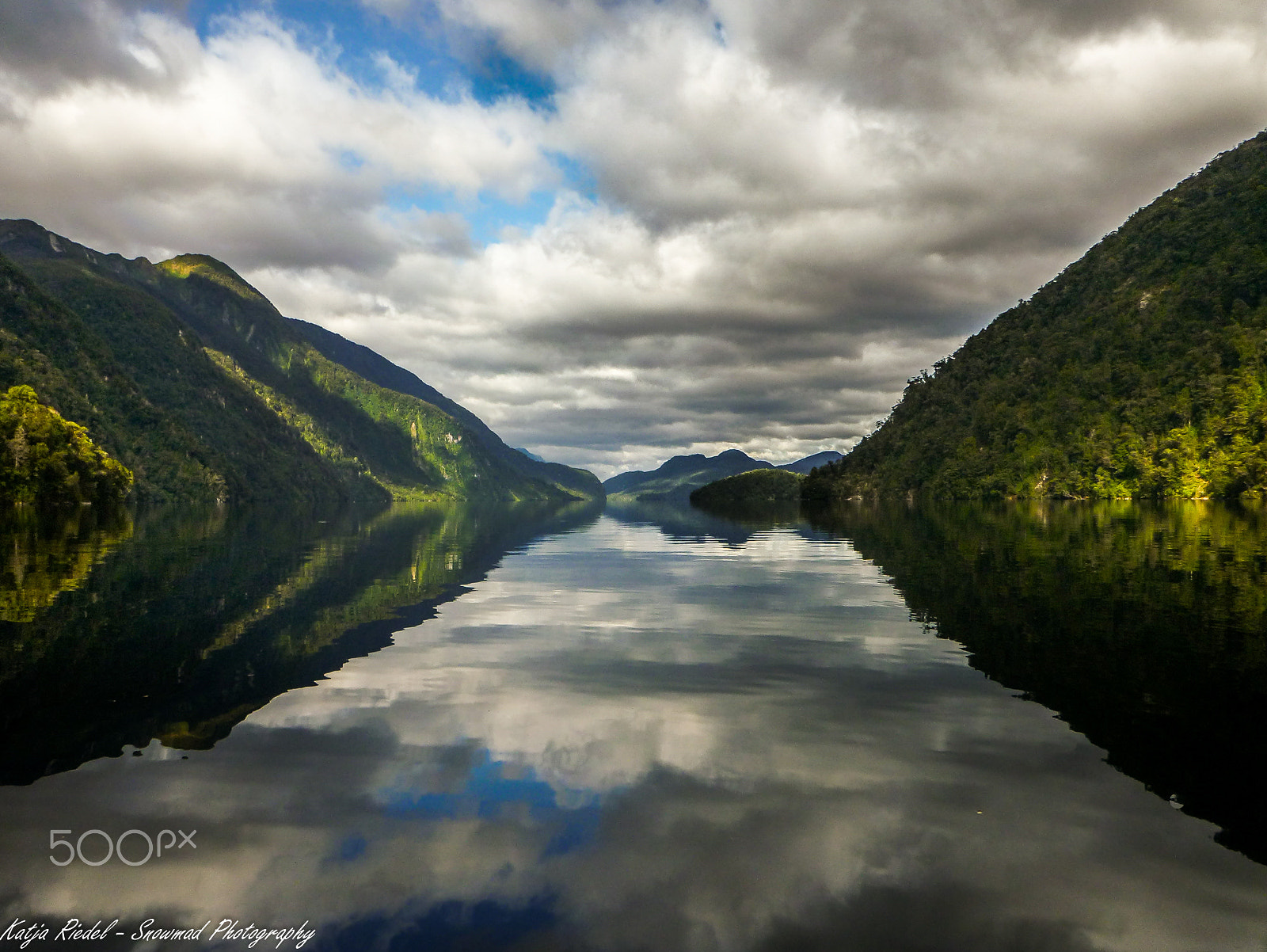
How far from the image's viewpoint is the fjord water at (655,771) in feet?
29.5

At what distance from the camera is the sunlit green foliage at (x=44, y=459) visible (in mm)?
139750

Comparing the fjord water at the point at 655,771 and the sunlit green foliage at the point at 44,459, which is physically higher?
the sunlit green foliage at the point at 44,459

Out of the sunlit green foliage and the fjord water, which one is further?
the sunlit green foliage

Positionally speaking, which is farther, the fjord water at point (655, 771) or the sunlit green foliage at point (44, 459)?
the sunlit green foliage at point (44, 459)

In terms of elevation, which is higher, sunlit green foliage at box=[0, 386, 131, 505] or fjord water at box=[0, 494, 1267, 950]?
sunlit green foliage at box=[0, 386, 131, 505]

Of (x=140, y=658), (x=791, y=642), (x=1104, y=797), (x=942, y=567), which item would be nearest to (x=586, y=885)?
(x=1104, y=797)

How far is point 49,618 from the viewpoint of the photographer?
2753 cm

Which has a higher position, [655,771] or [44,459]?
[44,459]

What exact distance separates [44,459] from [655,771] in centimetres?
17198

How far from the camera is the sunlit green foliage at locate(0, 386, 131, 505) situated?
13975cm

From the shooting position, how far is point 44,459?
142000mm

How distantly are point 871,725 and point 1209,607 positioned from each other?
21.8m

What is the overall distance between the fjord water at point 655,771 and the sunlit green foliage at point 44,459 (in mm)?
139921

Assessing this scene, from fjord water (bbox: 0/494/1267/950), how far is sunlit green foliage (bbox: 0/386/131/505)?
13992 centimetres
